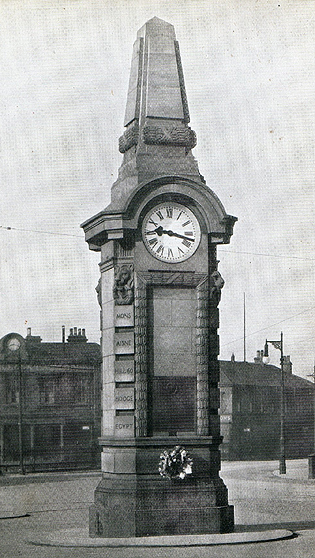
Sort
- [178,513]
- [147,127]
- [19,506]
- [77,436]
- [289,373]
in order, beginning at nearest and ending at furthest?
1. [178,513]
2. [147,127]
3. [19,506]
4. [77,436]
5. [289,373]

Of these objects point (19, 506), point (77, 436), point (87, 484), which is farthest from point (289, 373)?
point (19, 506)

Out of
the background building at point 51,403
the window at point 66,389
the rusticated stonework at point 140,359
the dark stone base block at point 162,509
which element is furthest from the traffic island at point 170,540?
the window at point 66,389

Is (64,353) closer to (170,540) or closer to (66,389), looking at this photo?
(66,389)

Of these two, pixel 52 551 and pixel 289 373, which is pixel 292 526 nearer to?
pixel 52 551

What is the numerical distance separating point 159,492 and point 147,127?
7000 millimetres

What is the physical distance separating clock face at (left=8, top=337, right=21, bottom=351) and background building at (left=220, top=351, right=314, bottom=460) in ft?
50.2

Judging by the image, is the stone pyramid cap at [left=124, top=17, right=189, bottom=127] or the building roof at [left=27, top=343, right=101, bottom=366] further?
the building roof at [left=27, top=343, right=101, bottom=366]

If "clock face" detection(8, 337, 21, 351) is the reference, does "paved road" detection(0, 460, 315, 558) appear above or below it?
below

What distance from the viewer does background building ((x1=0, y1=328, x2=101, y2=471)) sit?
2178 inches

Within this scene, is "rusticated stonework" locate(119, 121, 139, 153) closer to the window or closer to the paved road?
the paved road

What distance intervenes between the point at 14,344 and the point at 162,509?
40742 millimetres

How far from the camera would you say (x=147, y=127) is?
738 inches

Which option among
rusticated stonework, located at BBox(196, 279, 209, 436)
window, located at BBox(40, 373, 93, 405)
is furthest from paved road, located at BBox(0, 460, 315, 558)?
window, located at BBox(40, 373, 93, 405)

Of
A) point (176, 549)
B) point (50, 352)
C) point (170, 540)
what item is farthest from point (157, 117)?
point (50, 352)
